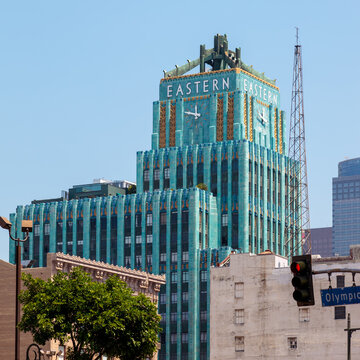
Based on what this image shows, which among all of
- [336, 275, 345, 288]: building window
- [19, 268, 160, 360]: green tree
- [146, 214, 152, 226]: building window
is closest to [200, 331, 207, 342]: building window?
[146, 214, 152, 226]: building window

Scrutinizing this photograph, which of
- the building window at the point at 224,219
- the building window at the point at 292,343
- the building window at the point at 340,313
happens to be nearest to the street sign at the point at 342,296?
the building window at the point at 340,313

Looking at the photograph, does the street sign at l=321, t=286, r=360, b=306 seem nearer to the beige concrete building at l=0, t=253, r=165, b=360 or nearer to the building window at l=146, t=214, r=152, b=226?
the beige concrete building at l=0, t=253, r=165, b=360

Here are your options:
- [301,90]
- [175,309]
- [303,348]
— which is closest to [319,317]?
[303,348]

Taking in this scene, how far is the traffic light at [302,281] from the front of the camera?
1741 inches

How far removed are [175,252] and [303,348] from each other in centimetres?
6484

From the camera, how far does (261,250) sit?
198500mm

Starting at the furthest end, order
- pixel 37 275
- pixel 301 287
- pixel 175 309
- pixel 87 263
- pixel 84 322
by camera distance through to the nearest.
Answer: pixel 175 309, pixel 87 263, pixel 37 275, pixel 84 322, pixel 301 287

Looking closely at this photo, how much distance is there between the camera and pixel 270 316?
135 meters

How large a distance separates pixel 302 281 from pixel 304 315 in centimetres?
8875

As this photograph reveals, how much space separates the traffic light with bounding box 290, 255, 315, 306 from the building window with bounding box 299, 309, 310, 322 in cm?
8796

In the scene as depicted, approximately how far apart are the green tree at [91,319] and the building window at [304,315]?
41.6 metres

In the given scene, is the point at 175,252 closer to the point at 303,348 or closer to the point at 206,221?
the point at 206,221

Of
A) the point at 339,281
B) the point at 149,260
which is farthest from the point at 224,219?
the point at 339,281

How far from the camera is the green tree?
8962cm
